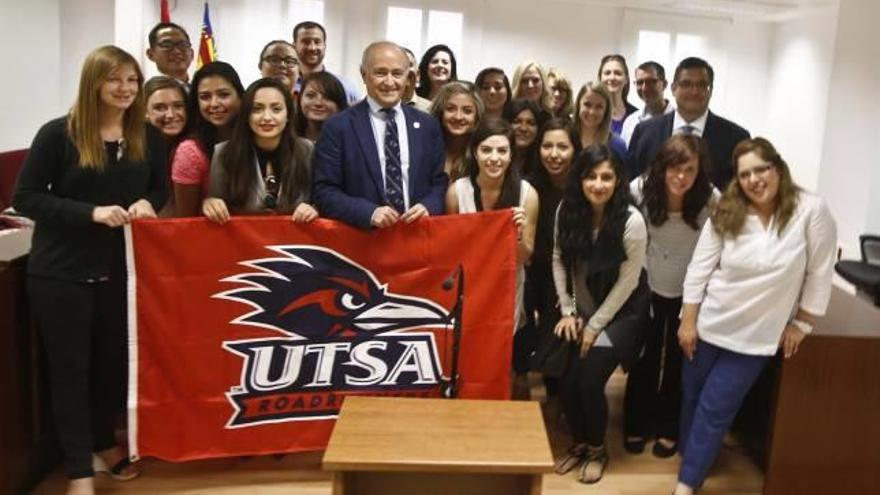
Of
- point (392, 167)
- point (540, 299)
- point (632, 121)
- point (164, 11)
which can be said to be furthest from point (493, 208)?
point (164, 11)

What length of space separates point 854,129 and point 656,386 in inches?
196

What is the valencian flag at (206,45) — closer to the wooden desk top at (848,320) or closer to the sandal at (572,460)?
the sandal at (572,460)

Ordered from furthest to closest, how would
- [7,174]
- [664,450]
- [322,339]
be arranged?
[7,174], [664,450], [322,339]

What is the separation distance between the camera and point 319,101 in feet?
10.9

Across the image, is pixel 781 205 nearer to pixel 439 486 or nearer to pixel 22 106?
pixel 439 486

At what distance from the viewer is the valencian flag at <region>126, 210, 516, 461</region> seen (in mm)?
2693

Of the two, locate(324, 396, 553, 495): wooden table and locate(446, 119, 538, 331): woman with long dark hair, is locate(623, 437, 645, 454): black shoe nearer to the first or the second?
locate(446, 119, 538, 331): woman with long dark hair

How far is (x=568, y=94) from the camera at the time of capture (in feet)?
14.3

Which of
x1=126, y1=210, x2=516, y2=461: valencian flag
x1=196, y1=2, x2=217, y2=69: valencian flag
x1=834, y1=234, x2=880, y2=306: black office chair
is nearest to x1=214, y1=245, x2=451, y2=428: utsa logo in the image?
x1=126, y1=210, x2=516, y2=461: valencian flag

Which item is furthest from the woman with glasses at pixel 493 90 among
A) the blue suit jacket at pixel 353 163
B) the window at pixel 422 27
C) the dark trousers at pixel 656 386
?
the window at pixel 422 27

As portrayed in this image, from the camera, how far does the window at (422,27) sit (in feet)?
25.6

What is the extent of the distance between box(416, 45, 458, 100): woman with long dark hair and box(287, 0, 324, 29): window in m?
3.69

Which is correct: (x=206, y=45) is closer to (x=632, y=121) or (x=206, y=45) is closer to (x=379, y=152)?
(x=632, y=121)

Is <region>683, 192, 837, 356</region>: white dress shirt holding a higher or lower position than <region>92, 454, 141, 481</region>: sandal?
higher
